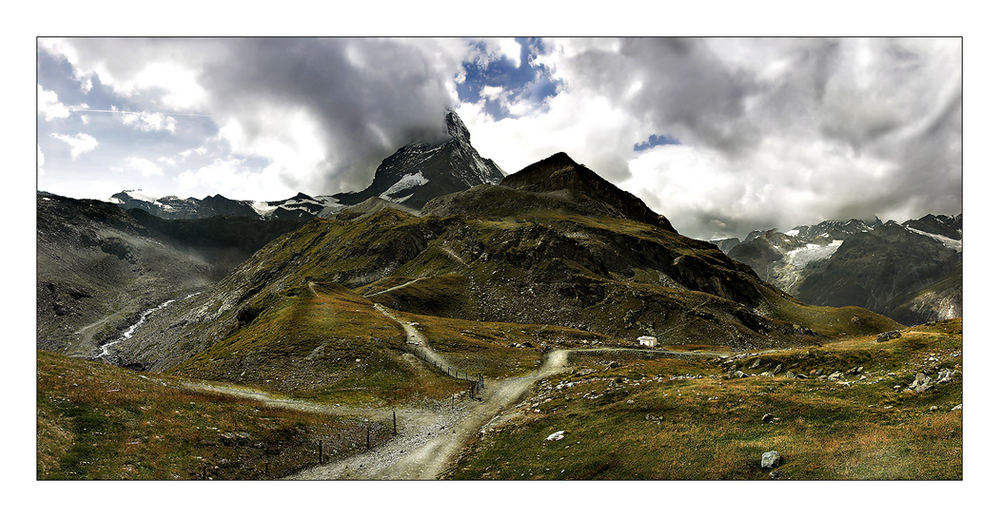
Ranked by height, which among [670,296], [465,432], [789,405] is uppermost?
[670,296]

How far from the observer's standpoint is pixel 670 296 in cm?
15538

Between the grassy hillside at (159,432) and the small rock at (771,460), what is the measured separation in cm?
2744

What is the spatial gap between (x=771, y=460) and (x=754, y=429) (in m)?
4.99

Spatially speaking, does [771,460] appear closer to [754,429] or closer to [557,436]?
[754,429]

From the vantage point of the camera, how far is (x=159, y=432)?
27.2 metres

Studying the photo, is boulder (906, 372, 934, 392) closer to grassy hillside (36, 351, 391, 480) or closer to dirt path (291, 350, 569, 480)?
dirt path (291, 350, 569, 480)

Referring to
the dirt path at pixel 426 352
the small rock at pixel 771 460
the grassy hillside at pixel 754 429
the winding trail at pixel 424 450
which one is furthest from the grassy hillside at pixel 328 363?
the small rock at pixel 771 460

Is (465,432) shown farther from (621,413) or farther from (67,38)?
(67,38)

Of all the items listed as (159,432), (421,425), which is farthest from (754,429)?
(159,432)

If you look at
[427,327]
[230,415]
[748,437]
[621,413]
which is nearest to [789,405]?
[748,437]

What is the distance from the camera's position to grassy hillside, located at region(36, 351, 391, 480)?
22750mm

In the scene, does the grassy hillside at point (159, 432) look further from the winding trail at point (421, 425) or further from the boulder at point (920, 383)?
the boulder at point (920, 383)

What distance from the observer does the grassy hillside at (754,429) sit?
1900cm
